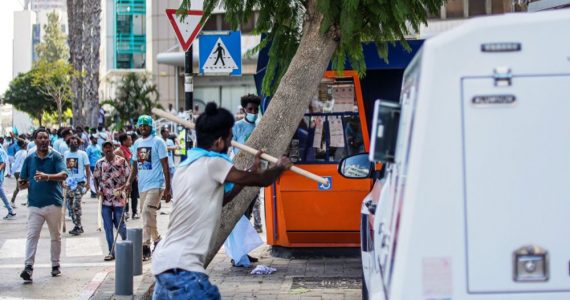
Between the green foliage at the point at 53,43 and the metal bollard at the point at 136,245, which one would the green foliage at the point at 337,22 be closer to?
the metal bollard at the point at 136,245

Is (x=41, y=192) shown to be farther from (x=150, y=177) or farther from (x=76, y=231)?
(x=76, y=231)

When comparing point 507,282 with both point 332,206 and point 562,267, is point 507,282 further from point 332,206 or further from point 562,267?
point 332,206

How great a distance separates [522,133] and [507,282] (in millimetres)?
658

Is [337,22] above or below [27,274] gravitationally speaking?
above

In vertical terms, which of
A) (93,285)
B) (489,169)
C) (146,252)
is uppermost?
(489,169)

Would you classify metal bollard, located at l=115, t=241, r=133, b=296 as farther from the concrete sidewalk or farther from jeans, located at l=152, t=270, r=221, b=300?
jeans, located at l=152, t=270, r=221, b=300

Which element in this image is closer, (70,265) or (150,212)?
(150,212)

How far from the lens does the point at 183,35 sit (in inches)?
425

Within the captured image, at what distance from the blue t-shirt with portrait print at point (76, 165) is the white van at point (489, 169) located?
1260 centimetres

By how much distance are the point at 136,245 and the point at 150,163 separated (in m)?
2.28

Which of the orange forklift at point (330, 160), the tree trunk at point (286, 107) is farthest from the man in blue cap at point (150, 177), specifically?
the tree trunk at point (286, 107)

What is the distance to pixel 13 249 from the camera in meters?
14.4

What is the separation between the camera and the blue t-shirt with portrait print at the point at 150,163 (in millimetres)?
12383

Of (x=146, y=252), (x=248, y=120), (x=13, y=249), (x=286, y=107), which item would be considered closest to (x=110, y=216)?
(x=146, y=252)
